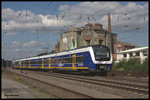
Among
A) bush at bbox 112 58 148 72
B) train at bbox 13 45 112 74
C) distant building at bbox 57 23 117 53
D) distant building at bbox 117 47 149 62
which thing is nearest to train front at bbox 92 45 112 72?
train at bbox 13 45 112 74

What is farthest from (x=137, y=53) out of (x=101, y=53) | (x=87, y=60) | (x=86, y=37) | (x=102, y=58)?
(x=87, y=60)

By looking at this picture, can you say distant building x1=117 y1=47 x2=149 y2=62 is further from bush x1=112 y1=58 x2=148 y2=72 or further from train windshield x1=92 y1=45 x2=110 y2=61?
train windshield x1=92 y1=45 x2=110 y2=61

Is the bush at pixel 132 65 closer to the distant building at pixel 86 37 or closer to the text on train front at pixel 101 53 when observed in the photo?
the text on train front at pixel 101 53

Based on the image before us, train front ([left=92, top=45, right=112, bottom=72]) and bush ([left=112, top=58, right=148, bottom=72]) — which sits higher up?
train front ([left=92, top=45, right=112, bottom=72])

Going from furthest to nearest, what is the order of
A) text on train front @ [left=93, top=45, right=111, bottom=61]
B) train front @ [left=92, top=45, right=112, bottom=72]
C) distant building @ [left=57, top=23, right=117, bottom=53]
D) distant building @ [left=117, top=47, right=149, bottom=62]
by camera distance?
distant building @ [left=57, top=23, right=117, bottom=53]
distant building @ [left=117, top=47, right=149, bottom=62]
text on train front @ [left=93, top=45, right=111, bottom=61]
train front @ [left=92, top=45, right=112, bottom=72]

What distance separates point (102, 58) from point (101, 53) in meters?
0.50

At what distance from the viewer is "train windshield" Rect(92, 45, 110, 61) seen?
2142cm

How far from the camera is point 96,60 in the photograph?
69.6ft

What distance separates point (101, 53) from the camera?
71.5ft

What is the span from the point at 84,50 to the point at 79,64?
1685mm

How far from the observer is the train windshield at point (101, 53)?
21.4 m

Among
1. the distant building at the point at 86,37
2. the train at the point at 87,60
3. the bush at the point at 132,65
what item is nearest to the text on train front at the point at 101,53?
the train at the point at 87,60

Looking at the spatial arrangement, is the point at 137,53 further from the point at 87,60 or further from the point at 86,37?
the point at 87,60

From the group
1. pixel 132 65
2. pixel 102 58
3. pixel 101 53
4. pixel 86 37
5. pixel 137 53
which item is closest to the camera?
pixel 102 58
